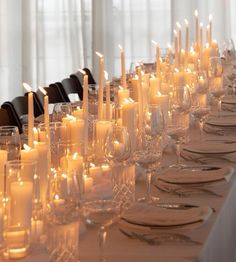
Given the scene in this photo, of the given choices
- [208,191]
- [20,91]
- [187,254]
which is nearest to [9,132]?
[208,191]

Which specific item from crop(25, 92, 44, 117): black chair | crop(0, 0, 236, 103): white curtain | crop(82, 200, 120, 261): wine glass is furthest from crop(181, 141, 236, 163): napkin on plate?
crop(0, 0, 236, 103): white curtain

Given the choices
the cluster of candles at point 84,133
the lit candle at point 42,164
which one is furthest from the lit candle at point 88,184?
the lit candle at point 42,164

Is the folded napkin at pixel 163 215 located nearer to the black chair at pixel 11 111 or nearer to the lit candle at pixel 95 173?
the lit candle at pixel 95 173

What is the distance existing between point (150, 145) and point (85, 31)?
537 cm

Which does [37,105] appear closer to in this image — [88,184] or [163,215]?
[88,184]

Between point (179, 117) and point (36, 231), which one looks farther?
point (179, 117)

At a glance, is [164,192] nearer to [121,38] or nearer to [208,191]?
[208,191]

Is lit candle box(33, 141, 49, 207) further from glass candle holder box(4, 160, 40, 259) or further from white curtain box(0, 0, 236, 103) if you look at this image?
white curtain box(0, 0, 236, 103)

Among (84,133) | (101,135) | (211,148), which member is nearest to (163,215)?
(101,135)

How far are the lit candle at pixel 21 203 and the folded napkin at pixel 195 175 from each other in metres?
0.68

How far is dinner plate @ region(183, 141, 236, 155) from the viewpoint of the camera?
2.99 metres

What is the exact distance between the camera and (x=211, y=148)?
3033mm

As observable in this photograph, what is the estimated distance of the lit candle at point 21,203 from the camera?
6.54 feet

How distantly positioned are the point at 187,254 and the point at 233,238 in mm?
758
